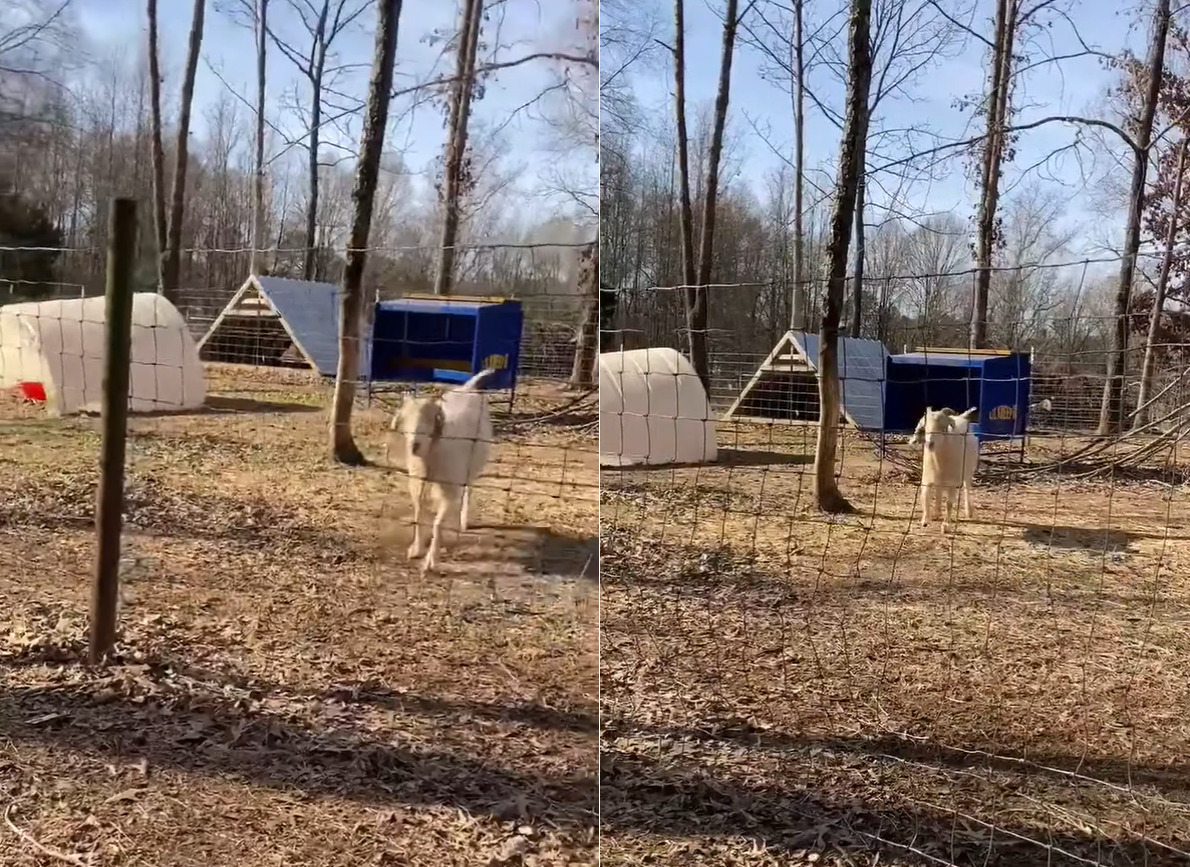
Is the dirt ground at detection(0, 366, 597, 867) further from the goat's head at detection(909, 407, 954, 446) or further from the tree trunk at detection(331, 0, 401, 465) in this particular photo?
the goat's head at detection(909, 407, 954, 446)

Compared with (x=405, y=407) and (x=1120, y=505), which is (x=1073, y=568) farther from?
(x=405, y=407)

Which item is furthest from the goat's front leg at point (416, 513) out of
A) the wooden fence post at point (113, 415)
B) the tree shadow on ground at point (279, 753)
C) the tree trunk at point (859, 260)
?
the tree trunk at point (859, 260)

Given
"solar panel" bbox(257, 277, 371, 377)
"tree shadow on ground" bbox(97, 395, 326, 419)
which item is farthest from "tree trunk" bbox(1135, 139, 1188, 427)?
"tree shadow on ground" bbox(97, 395, 326, 419)

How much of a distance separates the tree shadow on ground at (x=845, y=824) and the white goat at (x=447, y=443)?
701mm

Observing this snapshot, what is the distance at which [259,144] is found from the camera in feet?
6.37

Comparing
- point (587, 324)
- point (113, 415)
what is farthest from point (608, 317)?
point (113, 415)

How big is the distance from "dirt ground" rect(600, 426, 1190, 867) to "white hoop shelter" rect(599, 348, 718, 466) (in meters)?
0.07

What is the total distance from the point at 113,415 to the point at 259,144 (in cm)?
72

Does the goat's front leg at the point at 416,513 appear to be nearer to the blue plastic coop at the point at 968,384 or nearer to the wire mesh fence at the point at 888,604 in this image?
the wire mesh fence at the point at 888,604

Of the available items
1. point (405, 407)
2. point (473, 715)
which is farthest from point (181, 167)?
point (473, 715)

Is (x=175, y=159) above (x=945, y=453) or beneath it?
above

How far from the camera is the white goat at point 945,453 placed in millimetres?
2246

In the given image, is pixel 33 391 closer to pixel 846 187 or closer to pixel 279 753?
pixel 279 753

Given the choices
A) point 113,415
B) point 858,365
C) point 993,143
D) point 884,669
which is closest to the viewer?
point 993,143
